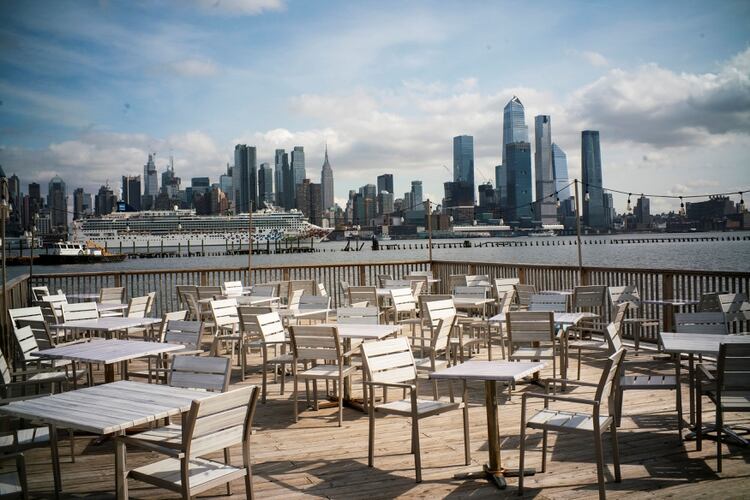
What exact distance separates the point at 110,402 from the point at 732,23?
17117mm

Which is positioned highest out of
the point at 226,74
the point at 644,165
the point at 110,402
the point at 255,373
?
the point at 226,74

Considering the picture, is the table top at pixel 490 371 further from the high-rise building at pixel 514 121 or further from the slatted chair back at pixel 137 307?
the high-rise building at pixel 514 121

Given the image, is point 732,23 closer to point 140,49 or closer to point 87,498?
point 87,498

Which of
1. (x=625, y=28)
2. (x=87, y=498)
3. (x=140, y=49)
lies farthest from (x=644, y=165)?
(x=87, y=498)

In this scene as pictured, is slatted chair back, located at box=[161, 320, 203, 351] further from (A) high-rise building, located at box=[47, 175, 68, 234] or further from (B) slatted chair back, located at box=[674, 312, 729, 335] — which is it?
(A) high-rise building, located at box=[47, 175, 68, 234]

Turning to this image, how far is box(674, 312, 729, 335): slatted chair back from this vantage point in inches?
219

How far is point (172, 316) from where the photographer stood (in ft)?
23.2

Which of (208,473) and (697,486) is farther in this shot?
(697,486)

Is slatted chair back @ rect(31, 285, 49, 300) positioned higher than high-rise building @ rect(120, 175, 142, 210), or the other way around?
high-rise building @ rect(120, 175, 142, 210)

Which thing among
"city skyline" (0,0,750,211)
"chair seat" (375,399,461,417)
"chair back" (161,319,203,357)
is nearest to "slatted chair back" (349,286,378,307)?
"chair back" (161,319,203,357)

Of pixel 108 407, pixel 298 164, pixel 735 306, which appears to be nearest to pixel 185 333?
pixel 108 407

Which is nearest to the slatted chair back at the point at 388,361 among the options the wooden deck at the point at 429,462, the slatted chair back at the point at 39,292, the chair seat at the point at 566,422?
the wooden deck at the point at 429,462

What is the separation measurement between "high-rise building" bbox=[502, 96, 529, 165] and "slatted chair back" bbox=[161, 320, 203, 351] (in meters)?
Answer: 111

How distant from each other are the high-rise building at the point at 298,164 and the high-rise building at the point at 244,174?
7.00 m
